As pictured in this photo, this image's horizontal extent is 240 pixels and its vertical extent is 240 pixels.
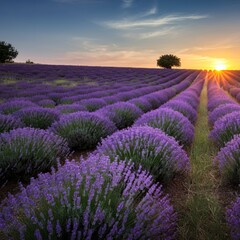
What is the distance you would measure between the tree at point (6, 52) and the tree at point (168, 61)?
2905 centimetres

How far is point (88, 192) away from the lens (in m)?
1.91

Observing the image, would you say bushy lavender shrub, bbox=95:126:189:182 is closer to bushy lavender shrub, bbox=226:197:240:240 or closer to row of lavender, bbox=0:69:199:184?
row of lavender, bbox=0:69:199:184

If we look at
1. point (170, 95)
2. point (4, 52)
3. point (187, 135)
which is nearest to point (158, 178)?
point (187, 135)

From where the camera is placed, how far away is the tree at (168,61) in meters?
56.0

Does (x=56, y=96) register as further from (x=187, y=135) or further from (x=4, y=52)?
(x=4, y=52)

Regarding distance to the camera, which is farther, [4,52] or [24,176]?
[4,52]

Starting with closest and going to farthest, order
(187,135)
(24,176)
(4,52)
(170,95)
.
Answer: (24,176)
(187,135)
(170,95)
(4,52)

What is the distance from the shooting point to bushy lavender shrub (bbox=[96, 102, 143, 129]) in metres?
6.32

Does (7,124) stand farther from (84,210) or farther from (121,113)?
(84,210)

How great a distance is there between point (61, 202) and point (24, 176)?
1834mm

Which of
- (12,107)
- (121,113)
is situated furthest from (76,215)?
(12,107)

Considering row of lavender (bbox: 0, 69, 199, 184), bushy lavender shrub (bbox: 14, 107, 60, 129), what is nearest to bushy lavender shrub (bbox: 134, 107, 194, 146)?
row of lavender (bbox: 0, 69, 199, 184)

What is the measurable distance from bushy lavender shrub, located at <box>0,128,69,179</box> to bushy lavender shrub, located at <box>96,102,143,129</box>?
2.61m

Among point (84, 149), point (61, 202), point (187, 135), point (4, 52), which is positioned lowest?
point (84, 149)
